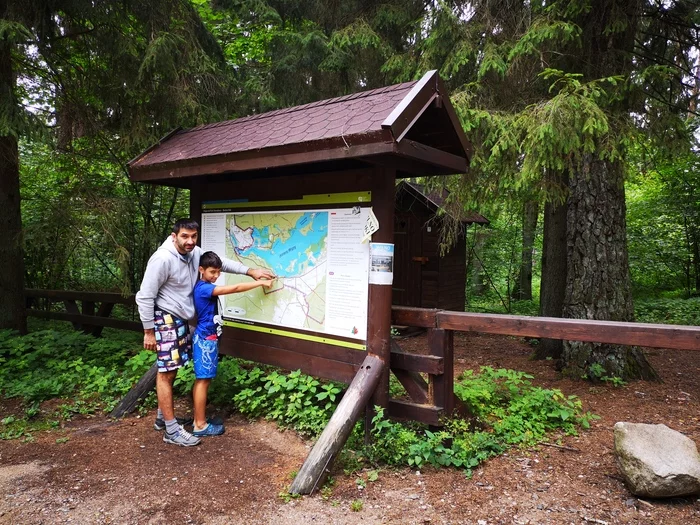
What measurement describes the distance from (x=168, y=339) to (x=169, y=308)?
261mm

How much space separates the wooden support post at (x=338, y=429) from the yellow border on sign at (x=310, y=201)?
4.00 feet

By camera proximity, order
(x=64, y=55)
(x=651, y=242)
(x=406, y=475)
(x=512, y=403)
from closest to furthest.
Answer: (x=406, y=475)
(x=512, y=403)
(x=64, y=55)
(x=651, y=242)

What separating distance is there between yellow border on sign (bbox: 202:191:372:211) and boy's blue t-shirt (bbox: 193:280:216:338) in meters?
0.91

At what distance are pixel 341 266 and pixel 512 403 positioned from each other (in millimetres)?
1991

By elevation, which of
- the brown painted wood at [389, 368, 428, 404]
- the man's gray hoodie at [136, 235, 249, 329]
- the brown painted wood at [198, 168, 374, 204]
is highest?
the brown painted wood at [198, 168, 374, 204]

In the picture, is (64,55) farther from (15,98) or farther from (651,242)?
(651,242)

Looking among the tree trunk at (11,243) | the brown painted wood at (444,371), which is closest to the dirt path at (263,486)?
the brown painted wood at (444,371)

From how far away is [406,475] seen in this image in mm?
3291

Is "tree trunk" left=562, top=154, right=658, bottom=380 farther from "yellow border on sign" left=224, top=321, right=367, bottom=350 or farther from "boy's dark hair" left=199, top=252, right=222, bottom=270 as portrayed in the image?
"boy's dark hair" left=199, top=252, right=222, bottom=270

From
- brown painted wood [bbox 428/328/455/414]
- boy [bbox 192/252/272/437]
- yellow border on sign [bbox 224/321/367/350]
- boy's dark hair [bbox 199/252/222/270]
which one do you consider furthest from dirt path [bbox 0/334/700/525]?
boy's dark hair [bbox 199/252/222/270]

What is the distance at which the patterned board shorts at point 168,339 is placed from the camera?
157 inches

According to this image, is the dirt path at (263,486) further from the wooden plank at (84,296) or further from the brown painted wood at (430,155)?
the wooden plank at (84,296)

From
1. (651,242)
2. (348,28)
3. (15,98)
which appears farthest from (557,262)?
(651,242)

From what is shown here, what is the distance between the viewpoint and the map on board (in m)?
4.00
